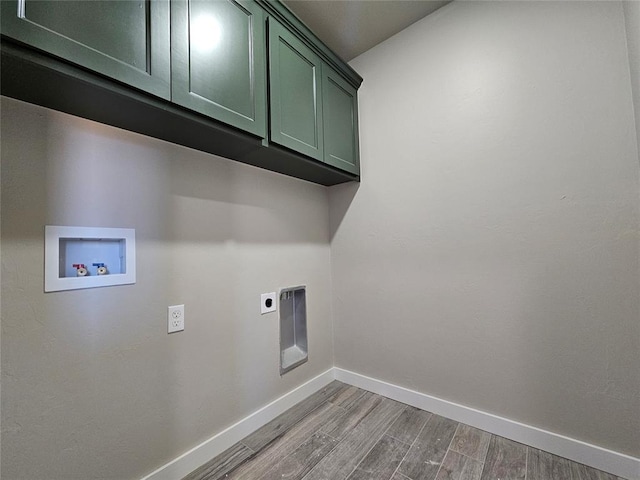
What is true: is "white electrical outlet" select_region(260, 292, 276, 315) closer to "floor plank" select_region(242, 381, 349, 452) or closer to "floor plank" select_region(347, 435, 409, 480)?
"floor plank" select_region(242, 381, 349, 452)

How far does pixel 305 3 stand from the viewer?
5.43 ft

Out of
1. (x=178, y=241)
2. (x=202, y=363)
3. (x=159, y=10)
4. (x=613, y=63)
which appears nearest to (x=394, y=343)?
(x=202, y=363)

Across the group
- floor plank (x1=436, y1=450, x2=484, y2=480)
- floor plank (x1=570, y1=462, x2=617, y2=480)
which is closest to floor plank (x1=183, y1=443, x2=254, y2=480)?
floor plank (x1=436, y1=450, x2=484, y2=480)

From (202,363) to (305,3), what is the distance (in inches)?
91.5

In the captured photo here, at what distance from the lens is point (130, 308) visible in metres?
1.17

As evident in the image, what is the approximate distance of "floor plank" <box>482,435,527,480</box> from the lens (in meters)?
1.26

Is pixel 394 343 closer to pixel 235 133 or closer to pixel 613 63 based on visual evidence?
pixel 235 133

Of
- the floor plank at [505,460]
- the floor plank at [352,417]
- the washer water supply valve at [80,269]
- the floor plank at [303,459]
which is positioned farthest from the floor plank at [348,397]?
the washer water supply valve at [80,269]

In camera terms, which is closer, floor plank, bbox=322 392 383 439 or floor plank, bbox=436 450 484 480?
floor plank, bbox=436 450 484 480

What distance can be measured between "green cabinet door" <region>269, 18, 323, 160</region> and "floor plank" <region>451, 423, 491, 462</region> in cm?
194

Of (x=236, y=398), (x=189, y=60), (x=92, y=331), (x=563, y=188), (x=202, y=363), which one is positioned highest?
(x=189, y=60)

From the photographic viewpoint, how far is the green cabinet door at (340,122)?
1.81 meters

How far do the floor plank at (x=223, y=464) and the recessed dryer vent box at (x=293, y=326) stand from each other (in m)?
0.53

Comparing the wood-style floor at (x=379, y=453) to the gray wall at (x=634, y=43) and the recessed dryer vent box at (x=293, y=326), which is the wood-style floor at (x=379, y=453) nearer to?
the recessed dryer vent box at (x=293, y=326)
